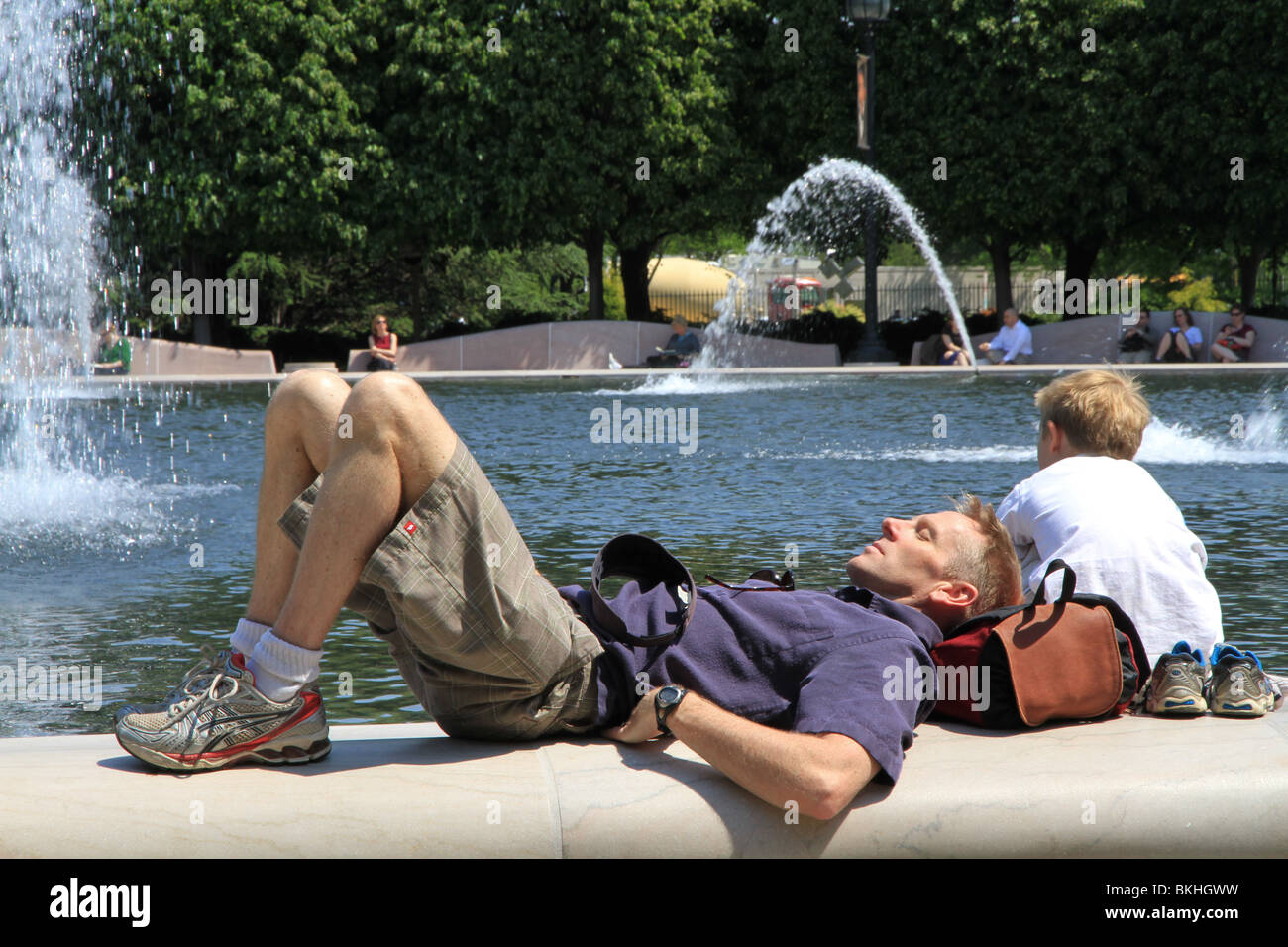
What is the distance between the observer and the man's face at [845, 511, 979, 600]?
10.8 ft

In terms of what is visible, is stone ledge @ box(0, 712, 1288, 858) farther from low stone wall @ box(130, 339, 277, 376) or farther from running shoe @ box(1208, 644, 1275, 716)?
low stone wall @ box(130, 339, 277, 376)

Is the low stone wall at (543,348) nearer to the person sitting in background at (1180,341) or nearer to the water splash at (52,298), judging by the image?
the water splash at (52,298)

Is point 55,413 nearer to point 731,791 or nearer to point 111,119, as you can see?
point 111,119

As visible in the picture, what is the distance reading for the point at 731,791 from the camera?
2770 millimetres

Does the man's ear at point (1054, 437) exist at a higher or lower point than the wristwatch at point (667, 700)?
higher

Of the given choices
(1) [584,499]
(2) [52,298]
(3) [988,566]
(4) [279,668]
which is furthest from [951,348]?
(4) [279,668]

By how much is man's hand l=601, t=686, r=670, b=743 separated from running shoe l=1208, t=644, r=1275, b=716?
1301 millimetres

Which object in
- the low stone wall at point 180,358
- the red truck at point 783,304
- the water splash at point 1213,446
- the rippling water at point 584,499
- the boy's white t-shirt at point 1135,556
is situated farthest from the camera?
the red truck at point 783,304

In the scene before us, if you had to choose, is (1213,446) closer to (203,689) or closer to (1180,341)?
(203,689)

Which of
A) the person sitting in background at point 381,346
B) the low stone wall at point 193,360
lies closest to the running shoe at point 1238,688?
the person sitting in background at point 381,346

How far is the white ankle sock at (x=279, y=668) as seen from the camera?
9.41 ft

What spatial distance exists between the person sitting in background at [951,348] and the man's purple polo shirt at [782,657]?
22830 mm

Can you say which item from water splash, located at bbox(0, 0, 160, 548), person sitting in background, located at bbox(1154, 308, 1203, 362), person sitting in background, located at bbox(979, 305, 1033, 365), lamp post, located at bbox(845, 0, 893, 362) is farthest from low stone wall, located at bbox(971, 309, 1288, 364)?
water splash, located at bbox(0, 0, 160, 548)
